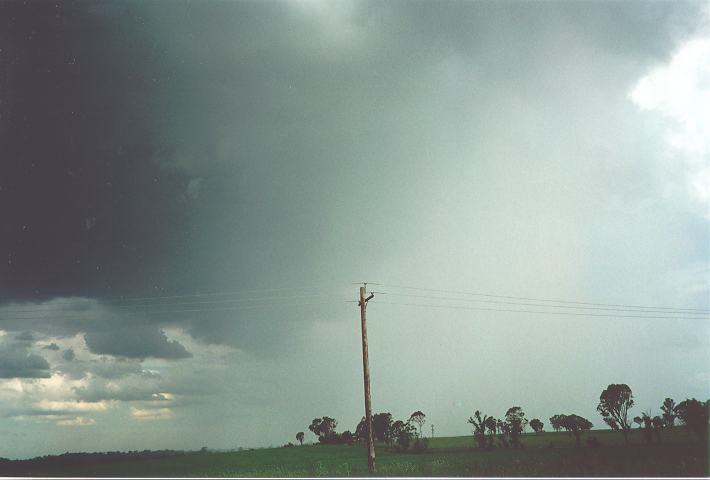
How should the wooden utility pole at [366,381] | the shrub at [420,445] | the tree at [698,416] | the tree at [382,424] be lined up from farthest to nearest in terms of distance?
the tree at [382,424] → the shrub at [420,445] → the tree at [698,416] → the wooden utility pole at [366,381]

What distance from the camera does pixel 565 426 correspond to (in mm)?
199625

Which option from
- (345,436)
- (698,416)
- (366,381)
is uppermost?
(366,381)

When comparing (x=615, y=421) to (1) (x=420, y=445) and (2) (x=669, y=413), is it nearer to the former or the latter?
(2) (x=669, y=413)

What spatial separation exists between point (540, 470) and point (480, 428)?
109 metres

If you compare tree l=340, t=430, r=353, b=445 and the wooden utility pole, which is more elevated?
the wooden utility pole

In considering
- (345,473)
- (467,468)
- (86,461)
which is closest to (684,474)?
(467,468)

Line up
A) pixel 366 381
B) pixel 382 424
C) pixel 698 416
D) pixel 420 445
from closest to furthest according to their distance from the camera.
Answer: pixel 366 381 → pixel 698 416 → pixel 420 445 → pixel 382 424

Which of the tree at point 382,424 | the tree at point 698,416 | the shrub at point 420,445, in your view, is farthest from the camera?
the tree at point 382,424

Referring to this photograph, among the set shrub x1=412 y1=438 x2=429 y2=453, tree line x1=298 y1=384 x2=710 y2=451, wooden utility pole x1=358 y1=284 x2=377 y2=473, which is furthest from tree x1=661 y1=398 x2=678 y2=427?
wooden utility pole x1=358 y1=284 x2=377 y2=473

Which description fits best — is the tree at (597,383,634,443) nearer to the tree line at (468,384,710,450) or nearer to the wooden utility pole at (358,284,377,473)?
the tree line at (468,384,710,450)

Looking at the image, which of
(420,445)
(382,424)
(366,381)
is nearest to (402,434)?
(420,445)

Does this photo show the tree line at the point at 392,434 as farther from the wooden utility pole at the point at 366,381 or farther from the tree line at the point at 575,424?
the wooden utility pole at the point at 366,381

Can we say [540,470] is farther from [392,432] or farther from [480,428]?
[392,432]

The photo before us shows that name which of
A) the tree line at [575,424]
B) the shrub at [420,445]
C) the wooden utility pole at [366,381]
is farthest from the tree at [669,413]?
the wooden utility pole at [366,381]
